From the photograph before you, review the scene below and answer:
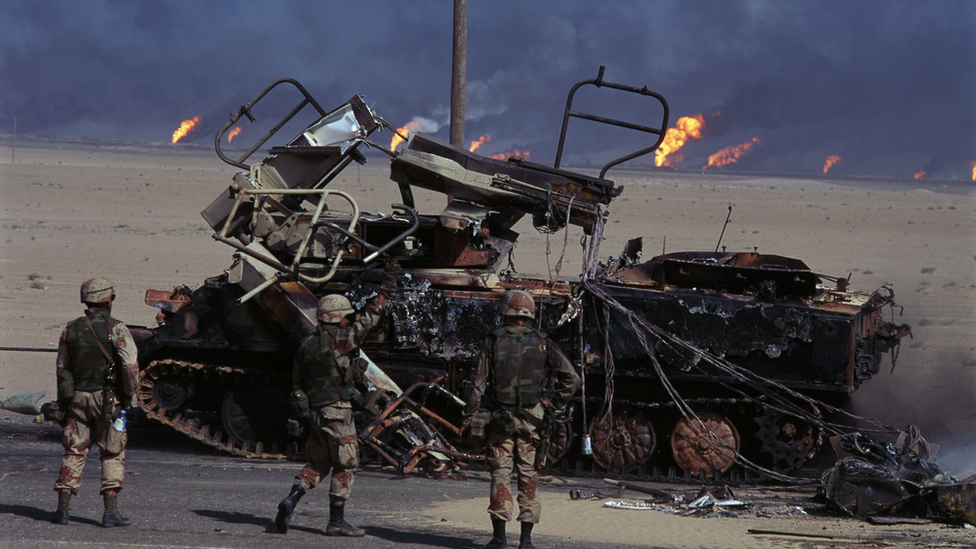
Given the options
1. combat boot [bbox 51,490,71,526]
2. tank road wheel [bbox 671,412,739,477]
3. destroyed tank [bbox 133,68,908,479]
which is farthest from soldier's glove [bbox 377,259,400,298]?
tank road wheel [bbox 671,412,739,477]

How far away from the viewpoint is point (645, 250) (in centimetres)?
2659

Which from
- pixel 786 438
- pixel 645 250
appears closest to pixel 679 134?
pixel 645 250

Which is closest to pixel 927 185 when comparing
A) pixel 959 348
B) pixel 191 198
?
pixel 191 198

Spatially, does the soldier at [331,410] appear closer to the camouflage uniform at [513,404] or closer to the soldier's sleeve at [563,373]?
the camouflage uniform at [513,404]

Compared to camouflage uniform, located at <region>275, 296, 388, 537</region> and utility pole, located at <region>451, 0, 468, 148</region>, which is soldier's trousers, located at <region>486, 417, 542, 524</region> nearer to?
camouflage uniform, located at <region>275, 296, 388, 537</region>

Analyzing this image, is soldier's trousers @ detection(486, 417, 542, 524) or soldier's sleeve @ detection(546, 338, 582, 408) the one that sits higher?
soldier's sleeve @ detection(546, 338, 582, 408)

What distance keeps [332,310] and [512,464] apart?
1.78 m

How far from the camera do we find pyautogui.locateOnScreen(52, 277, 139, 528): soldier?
23.6 ft

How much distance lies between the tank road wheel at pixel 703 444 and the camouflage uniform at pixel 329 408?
3.85 meters

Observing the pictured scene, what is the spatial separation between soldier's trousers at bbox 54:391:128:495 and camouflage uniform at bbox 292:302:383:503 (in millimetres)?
1338

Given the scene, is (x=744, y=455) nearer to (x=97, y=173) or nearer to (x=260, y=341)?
(x=260, y=341)

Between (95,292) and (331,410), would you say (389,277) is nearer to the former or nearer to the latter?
(331,410)

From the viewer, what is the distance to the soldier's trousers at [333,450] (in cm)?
720

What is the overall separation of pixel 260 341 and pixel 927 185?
66.9 meters
